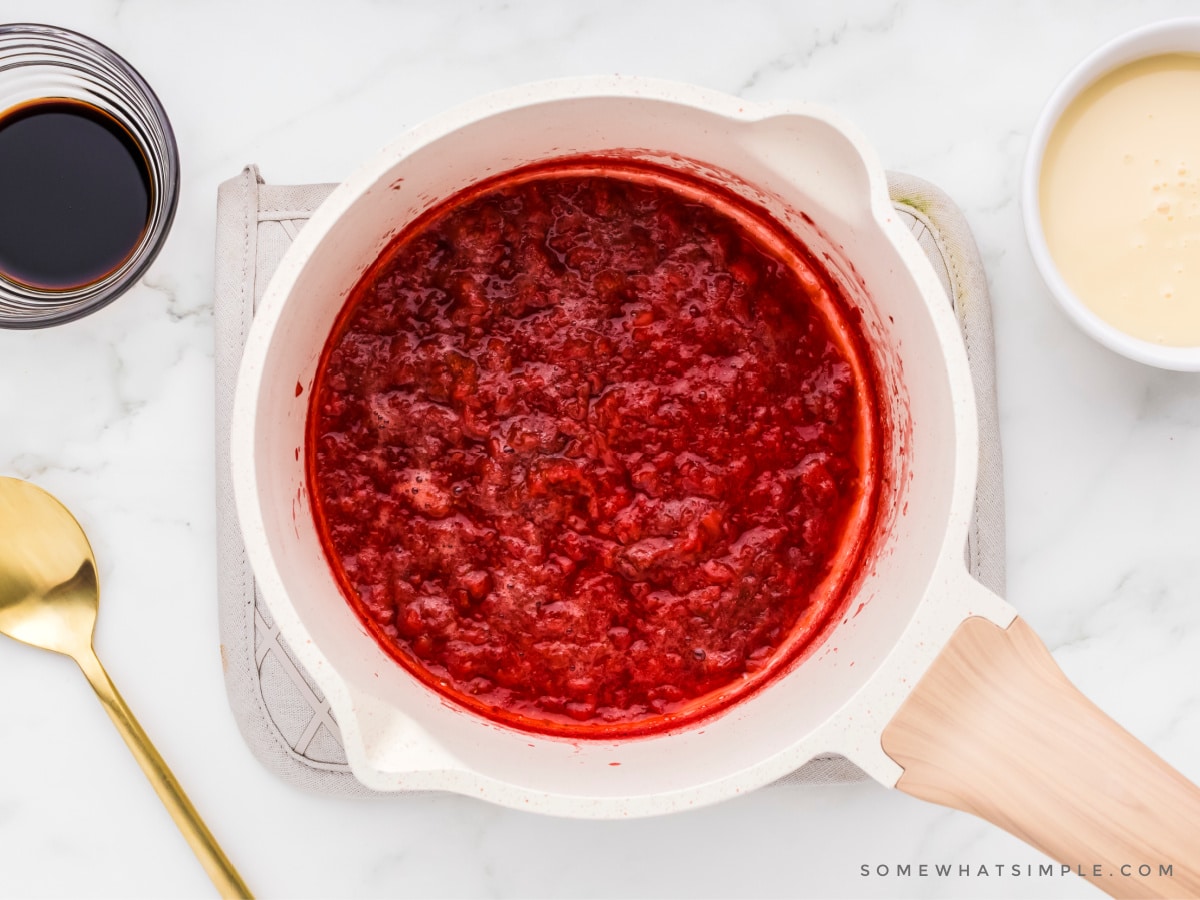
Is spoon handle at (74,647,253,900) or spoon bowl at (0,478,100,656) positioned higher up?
spoon bowl at (0,478,100,656)

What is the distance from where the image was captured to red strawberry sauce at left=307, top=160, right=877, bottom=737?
119 cm

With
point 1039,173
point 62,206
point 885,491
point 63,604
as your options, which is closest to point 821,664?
point 885,491

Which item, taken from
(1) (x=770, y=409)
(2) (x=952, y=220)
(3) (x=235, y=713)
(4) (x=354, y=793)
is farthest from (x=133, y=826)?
(2) (x=952, y=220)

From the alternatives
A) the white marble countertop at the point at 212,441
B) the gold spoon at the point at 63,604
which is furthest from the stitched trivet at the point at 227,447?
the gold spoon at the point at 63,604

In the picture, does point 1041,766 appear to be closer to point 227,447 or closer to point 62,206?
point 227,447

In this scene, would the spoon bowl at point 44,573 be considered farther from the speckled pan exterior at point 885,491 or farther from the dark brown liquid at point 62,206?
the speckled pan exterior at point 885,491

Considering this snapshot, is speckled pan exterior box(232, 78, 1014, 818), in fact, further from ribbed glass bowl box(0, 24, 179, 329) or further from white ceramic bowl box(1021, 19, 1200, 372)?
ribbed glass bowl box(0, 24, 179, 329)

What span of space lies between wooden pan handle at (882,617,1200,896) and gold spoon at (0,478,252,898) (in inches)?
39.3

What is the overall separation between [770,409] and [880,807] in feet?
2.12

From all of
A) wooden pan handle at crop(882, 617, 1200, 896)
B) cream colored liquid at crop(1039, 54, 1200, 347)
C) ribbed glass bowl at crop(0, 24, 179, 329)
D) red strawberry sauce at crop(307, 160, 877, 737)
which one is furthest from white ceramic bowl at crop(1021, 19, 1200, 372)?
ribbed glass bowl at crop(0, 24, 179, 329)

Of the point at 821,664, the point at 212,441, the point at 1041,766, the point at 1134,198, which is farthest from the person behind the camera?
the point at 212,441

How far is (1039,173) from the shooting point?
50.4 inches

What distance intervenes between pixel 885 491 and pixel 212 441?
944mm

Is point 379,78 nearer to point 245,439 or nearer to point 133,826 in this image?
point 245,439
